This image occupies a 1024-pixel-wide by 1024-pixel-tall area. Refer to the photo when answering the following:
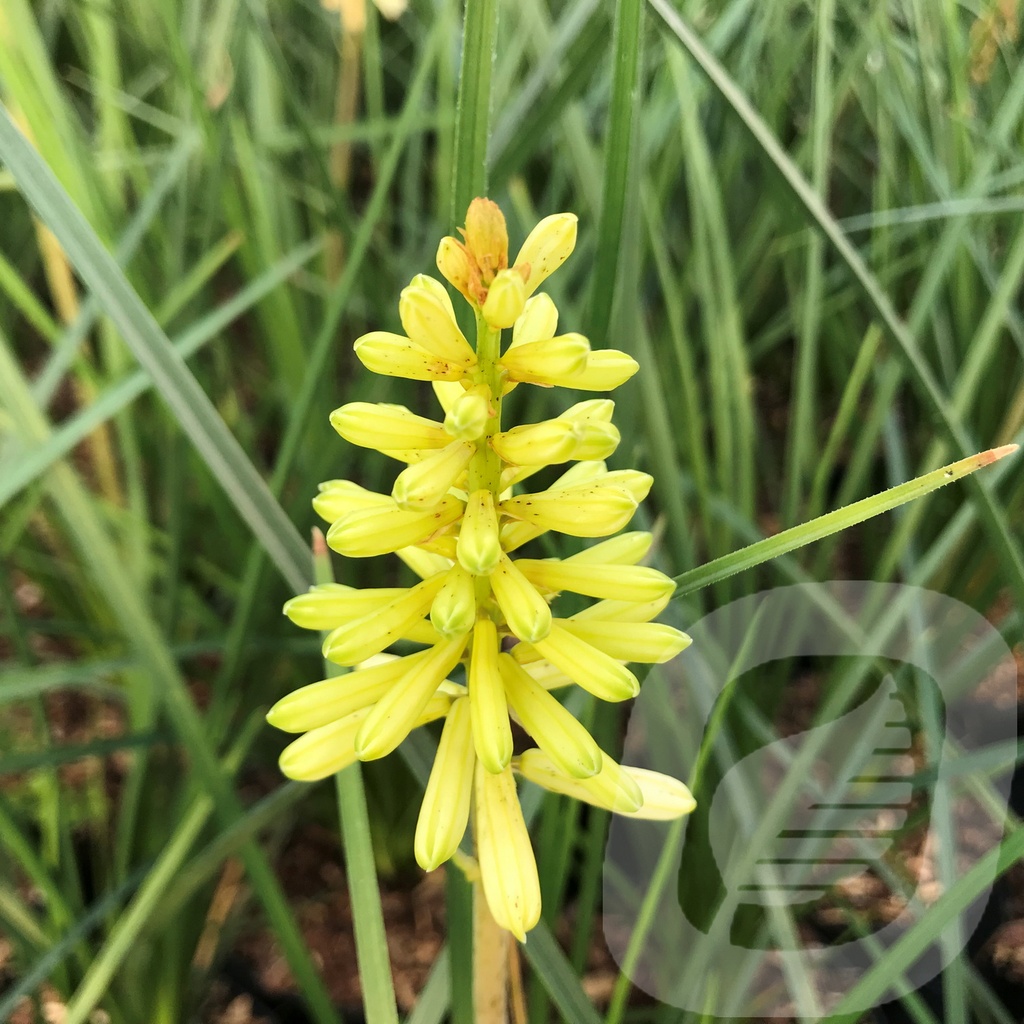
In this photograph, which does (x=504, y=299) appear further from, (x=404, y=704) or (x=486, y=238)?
(x=404, y=704)

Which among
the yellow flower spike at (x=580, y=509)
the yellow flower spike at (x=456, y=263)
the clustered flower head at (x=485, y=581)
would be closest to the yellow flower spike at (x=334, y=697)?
the clustered flower head at (x=485, y=581)

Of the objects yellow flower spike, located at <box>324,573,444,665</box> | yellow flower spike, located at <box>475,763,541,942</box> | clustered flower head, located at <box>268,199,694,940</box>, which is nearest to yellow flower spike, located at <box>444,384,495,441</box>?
clustered flower head, located at <box>268,199,694,940</box>

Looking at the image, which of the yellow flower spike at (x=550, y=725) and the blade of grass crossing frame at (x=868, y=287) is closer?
the yellow flower spike at (x=550, y=725)

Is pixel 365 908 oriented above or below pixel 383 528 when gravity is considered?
below

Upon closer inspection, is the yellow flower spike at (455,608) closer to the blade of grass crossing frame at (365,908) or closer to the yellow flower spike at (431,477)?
the yellow flower spike at (431,477)

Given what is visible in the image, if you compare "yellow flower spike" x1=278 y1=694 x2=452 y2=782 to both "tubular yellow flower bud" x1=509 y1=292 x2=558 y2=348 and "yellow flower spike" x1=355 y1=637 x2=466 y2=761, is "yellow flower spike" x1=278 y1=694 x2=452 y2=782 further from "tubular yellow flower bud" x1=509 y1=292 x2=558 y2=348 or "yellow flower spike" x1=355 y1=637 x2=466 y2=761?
"tubular yellow flower bud" x1=509 y1=292 x2=558 y2=348

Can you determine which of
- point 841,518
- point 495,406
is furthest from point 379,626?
point 841,518

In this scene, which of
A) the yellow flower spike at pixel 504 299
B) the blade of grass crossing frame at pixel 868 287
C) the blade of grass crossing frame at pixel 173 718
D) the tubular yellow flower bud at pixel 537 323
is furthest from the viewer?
the blade of grass crossing frame at pixel 173 718
